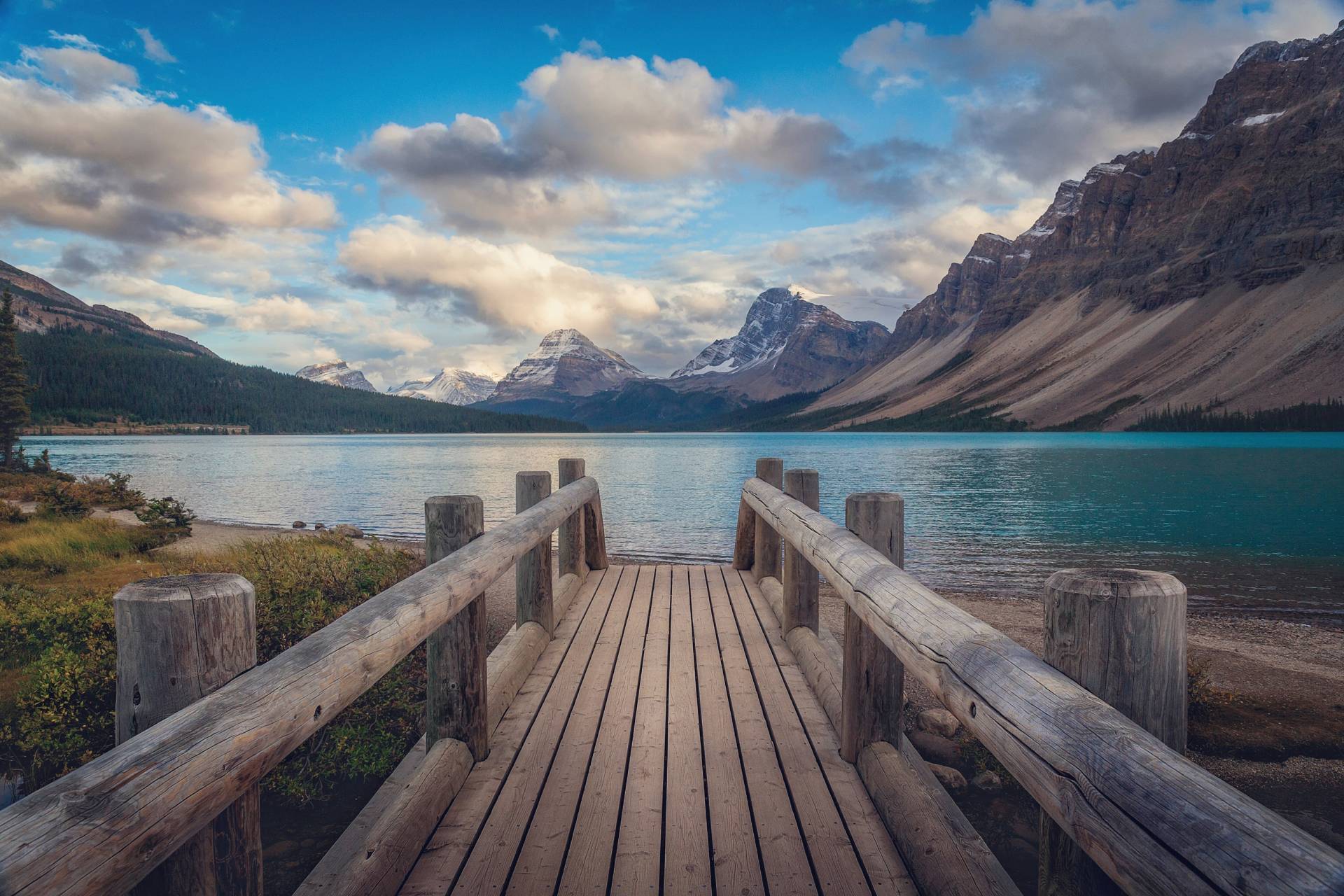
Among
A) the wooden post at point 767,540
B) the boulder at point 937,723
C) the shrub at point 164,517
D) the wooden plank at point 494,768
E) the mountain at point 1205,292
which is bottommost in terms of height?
the boulder at point 937,723

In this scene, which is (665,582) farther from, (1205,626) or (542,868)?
(1205,626)

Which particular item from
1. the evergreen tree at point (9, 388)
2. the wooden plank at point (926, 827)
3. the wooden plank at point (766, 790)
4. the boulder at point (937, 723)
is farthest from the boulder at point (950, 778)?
the evergreen tree at point (9, 388)

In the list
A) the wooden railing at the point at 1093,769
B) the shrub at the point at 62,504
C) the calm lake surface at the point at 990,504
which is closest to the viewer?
the wooden railing at the point at 1093,769

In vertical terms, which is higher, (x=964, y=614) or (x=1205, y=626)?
(x=964, y=614)

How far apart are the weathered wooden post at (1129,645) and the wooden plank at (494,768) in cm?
223

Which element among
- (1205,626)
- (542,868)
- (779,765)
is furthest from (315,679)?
(1205,626)

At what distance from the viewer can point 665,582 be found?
26.4ft

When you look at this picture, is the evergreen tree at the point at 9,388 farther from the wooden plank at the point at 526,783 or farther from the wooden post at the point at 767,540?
the wooden plank at the point at 526,783

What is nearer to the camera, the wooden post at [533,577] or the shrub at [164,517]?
the wooden post at [533,577]

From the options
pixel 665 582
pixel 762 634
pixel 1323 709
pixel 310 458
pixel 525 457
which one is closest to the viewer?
pixel 762 634

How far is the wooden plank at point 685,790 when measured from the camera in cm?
275

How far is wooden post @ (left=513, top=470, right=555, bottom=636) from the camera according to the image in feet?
18.1

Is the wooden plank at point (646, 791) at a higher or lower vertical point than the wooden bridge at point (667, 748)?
lower

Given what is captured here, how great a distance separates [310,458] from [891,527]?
74.8 metres
